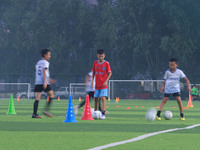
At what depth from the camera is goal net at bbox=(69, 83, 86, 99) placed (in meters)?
52.5

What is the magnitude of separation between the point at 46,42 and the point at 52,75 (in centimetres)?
546

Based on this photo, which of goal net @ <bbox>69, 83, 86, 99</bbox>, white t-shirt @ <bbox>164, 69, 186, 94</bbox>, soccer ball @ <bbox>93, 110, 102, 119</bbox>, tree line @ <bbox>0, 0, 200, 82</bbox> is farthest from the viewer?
goal net @ <bbox>69, 83, 86, 99</bbox>

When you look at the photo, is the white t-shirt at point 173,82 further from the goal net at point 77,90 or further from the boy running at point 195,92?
the goal net at point 77,90

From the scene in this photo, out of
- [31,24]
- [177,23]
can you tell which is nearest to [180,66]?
[177,23]

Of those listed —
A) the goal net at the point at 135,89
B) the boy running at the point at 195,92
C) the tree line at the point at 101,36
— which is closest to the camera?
the boy running at the point at 195,92

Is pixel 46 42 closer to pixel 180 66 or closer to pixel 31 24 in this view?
pixel 31 24

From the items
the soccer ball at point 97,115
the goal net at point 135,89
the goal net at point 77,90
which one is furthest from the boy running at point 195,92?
the soccer ball at point 97,115

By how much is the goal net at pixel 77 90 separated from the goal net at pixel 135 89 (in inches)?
111

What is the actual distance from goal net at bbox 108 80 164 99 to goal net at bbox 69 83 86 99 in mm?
2810

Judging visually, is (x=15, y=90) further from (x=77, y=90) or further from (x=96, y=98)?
(x=96, y=98)

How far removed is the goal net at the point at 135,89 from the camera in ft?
165

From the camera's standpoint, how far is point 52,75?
184ft

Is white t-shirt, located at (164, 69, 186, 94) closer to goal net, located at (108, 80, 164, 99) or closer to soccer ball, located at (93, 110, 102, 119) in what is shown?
soccer ball, located at (93, 110, 102, 119)

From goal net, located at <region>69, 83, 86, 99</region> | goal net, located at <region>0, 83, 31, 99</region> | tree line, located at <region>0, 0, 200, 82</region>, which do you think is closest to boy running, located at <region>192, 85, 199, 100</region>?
tree line, located at <region>0, 0, 200, 82</region>
